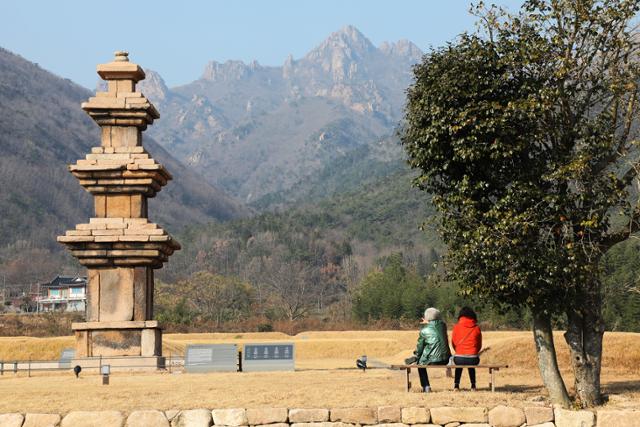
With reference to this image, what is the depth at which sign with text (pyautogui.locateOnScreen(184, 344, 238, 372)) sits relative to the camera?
2902cm

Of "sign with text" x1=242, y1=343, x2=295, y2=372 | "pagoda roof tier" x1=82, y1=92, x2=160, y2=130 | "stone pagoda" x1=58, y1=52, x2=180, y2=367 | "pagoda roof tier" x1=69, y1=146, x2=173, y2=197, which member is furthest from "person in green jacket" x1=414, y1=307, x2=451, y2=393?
"pagoda roof tier" x1=82, y1=92, x2=160, y2=130

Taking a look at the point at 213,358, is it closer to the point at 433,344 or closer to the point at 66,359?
the point at 66,359

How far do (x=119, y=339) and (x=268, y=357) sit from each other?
4.77 meters

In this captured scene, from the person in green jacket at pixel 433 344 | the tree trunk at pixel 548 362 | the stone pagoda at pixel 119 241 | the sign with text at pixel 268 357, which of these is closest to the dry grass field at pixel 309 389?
the tree trunk at pixel 548 362

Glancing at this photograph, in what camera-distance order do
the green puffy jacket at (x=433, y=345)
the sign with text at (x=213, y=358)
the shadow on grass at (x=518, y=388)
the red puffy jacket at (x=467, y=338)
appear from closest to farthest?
the green puffy jacket at (x=433, y=345)
the red puffy jacket at (x=467, y=338)
the shadow on grass at (x=518, y=388)
the sign with text at (x=213, y=358)

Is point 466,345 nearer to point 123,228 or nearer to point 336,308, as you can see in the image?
point 123,228

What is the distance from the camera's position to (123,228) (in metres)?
29.4

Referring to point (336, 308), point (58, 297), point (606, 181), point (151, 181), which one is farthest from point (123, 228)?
point (58, 297)

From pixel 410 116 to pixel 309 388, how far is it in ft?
21.0

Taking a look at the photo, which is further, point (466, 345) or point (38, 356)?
point (38, 356)

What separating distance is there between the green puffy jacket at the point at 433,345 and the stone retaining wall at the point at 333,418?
2.38 meters

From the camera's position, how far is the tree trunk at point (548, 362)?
62.7 feet

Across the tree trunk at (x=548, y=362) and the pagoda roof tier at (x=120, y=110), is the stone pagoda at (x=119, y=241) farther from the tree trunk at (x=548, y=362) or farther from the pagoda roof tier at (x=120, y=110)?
the tree trunk at (x=548, y=362)

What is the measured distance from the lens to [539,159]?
2000 cm
